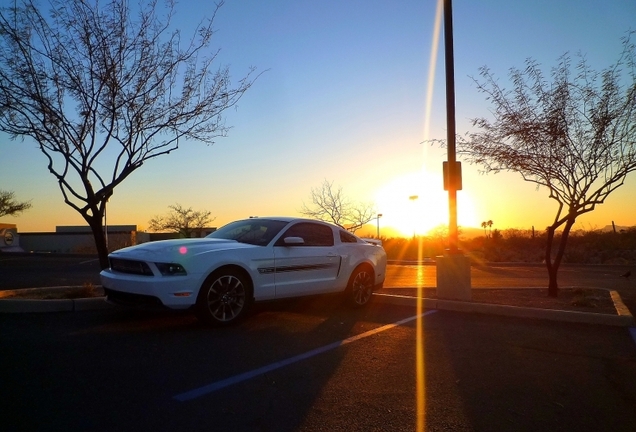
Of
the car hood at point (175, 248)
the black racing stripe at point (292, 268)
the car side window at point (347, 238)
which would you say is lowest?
the black racing stripe at point (292, 268)

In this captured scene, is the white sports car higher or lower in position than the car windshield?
lower

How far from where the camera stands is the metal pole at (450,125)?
35.0ft

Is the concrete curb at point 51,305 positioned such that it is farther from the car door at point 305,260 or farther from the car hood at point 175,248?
the car door at point 305,260

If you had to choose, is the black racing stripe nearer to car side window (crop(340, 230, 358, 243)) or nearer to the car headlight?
car side window (crop(340, 230, 358, 243))

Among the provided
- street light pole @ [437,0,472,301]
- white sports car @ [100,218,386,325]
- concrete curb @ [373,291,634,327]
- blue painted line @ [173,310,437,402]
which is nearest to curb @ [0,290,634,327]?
concrete curb @ [373,291,634,327]

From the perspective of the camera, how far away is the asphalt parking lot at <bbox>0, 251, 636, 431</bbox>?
450 cm

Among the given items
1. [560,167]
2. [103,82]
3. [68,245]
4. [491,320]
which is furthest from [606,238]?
[68,245]

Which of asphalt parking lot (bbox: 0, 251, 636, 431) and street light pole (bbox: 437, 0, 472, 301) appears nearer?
asphalt parking lot (bbox: 0, 251, 636, 431)

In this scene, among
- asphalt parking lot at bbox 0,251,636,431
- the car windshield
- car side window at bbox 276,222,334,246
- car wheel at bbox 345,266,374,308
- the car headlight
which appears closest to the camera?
asphalt parking lot at bbox 0,251,636,431

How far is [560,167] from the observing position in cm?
1177

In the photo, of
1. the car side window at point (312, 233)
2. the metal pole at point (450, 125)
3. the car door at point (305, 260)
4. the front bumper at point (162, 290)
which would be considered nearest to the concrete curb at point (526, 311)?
the metal pole at point (450, 125)

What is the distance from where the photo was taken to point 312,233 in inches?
382

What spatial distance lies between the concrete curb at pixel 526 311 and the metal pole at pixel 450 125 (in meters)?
1.16

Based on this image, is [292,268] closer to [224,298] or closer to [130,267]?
[224,298]
